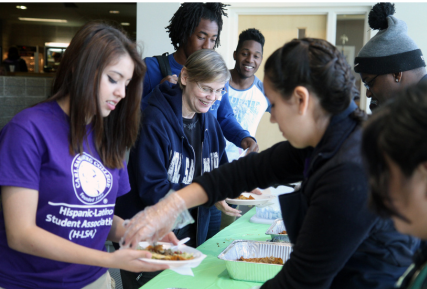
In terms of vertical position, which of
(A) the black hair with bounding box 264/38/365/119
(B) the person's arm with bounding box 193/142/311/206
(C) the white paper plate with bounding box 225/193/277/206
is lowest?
(C) the white paper plate with bounding box 225/193/277/206

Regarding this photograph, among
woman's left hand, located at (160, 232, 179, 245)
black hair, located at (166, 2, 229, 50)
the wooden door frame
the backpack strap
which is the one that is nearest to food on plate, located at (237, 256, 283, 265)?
woman's left hand, located at (160, 232, 179, 245)

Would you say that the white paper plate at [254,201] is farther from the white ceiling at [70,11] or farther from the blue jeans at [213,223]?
the white ceiling at [70,11]

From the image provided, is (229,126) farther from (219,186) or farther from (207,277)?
(219,186)

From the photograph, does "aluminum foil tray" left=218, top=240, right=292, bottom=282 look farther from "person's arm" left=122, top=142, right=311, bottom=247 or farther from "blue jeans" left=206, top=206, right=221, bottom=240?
"blue jeans" left=206, top=206, right=221, bottom=240

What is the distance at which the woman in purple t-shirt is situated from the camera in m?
1.21

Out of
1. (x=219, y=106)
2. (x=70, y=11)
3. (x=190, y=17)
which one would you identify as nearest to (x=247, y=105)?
(x=219, y=106)

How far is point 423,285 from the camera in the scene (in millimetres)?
675

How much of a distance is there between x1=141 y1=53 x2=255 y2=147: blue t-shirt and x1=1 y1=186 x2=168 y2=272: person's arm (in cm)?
146

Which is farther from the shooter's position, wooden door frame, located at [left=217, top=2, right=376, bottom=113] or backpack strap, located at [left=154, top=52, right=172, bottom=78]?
A: wooden door frame, located at [left=217, top=2, right=376, bottom=113]

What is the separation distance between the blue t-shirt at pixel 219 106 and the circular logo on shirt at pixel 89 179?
4.00 ft

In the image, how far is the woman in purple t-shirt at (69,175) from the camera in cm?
121

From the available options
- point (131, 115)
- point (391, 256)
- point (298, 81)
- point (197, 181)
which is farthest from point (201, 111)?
point (391, 256)

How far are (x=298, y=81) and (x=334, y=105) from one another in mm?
107

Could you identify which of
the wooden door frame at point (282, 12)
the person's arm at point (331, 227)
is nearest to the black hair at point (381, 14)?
the person's arm at point (331, 227)
